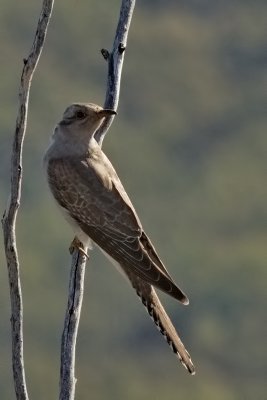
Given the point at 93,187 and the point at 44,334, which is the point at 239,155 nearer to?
the point at 44,334

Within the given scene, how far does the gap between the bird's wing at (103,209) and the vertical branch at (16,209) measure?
1.93 m

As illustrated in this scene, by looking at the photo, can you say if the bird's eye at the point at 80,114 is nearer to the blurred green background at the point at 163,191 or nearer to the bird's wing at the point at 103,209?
the bird's wing at the point at 103,209

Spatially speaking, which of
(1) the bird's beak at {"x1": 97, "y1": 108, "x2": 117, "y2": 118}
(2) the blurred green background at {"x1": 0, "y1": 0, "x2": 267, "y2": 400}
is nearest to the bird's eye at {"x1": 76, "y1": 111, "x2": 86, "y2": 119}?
(1) the bird's beak at {"x1": 97, "y1": 108, "x2": 117, "y2": 118}

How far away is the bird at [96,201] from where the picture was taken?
10414 mm

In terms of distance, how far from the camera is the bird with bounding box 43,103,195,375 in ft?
34.2

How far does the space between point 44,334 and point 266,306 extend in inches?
375

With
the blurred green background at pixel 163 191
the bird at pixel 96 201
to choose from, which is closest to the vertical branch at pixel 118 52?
the bird at pixel 96 201

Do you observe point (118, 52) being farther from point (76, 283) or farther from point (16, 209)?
point (16, 209)

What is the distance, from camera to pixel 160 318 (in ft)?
32.7

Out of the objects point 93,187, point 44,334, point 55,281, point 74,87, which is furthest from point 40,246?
point 93,187

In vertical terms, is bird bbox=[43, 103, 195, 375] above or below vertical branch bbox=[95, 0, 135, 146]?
below

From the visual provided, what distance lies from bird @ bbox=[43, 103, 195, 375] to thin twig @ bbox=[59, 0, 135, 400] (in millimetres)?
345

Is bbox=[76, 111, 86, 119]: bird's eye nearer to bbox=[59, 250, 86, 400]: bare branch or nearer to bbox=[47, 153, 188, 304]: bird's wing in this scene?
bbox=[47, 153, 188, 304]: bird's wing

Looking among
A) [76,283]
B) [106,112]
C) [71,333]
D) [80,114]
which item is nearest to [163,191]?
[80,114]
